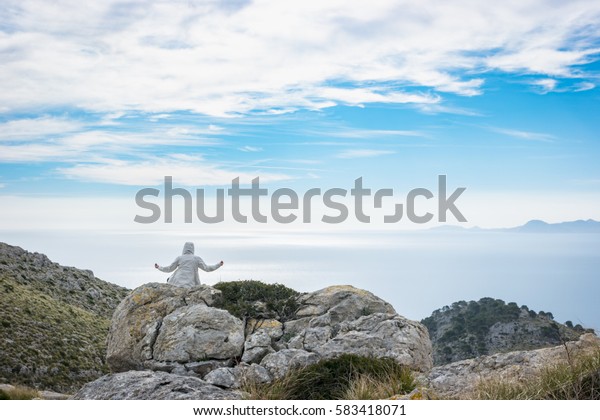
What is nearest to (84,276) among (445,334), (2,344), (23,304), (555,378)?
(23,304)

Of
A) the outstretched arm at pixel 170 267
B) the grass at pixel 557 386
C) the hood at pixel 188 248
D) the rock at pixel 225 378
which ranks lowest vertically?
the rock at pixel 225 378

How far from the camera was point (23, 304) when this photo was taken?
147ft

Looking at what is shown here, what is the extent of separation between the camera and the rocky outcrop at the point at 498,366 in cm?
1436

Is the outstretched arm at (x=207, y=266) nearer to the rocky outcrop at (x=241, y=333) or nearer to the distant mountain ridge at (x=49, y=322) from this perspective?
the rocky outcrop at (x=241, y=333)

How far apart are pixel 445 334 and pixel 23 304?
3473 centimetres

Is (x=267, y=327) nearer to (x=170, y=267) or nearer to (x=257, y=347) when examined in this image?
(x=257, y=347)

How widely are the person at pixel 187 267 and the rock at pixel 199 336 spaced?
3667mm

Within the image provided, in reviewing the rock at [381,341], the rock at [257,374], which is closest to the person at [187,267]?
the rock at [381,341]

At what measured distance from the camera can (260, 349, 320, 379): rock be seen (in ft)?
48.4

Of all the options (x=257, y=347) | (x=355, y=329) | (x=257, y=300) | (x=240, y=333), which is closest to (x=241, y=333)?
(x=240, y=333)

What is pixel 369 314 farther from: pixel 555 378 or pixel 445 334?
pixel 445 334

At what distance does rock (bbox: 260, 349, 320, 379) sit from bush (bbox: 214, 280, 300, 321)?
177 inches

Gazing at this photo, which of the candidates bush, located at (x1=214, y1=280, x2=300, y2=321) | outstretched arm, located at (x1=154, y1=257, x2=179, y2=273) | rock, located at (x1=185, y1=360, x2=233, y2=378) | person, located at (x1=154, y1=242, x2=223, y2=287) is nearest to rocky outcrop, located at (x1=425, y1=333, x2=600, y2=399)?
rock, located at (x1=185, y1=360, x2=233, y2=378)

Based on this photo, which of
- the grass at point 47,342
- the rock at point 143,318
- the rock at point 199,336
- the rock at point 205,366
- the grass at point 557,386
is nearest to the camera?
the grass at point 557,386
